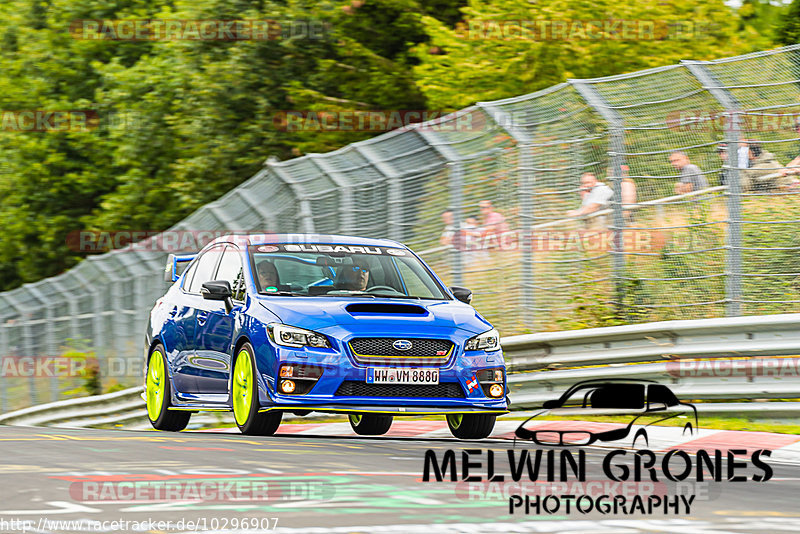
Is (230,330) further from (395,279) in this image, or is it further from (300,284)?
(395,279)

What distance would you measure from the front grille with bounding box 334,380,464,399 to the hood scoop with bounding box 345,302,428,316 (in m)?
0.63

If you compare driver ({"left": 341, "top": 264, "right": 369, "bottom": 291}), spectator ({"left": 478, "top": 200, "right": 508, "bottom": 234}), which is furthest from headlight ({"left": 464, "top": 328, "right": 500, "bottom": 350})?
spectator ({"left": 478, "top": 200, "right": 508, "bottom": 234})

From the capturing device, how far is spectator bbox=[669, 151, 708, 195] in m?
12.5

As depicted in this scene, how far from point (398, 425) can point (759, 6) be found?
1570 inches

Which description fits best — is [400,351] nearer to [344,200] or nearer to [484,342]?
[484,342]

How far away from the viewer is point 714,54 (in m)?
29.4

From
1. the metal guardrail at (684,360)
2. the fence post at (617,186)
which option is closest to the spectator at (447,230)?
the metal guardrail at (684,360)

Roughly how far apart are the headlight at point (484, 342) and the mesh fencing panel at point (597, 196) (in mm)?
2538

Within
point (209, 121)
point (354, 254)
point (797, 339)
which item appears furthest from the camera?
point (209, 121)

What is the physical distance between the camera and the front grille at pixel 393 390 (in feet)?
33.7

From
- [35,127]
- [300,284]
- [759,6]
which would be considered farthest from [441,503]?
[759,6]

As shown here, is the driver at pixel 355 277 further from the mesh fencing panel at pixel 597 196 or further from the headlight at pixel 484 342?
the mesh fencing panel at pixel 597 196

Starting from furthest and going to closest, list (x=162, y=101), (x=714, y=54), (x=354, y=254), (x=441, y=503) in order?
(x=162, y=101) < (x=714, y=54) < (x=354, y=254) < (x=441, y=503)

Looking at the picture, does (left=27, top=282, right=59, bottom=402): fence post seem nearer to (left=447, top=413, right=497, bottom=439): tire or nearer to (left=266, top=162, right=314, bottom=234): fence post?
(left=266, top=162, right=314, bottom=234): fence post
